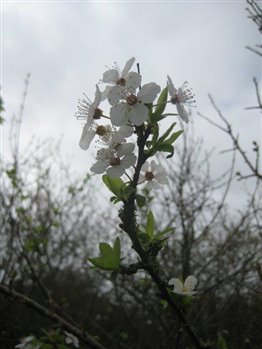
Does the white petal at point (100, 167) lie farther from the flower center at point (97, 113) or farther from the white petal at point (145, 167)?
the white petal at point (145, 167)

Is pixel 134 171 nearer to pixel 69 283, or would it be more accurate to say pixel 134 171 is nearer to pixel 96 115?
pixel 96 115

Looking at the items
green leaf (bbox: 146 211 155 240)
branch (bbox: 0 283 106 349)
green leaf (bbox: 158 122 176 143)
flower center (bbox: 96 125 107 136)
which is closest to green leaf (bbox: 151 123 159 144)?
green leaf (bbox: 158 122 176 143)

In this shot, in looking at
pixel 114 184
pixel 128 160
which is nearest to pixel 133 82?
pixel 128 160

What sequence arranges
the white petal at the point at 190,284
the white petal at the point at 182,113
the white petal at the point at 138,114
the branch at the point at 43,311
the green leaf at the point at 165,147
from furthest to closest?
1. the branch at the point at 43,311
2. the white petal at the point at 190,284
3. the white petal at the point at 182,113
4. the green leaf at the point at 165,147
5. the white petal at the point at 138,114

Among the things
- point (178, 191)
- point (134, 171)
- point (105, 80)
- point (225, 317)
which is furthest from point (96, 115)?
point (225, 317)

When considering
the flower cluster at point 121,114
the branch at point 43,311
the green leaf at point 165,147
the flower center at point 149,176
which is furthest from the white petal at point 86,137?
the branch at point 43,311

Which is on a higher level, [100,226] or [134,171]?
[100,226]

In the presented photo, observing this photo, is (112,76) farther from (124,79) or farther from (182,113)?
(182,113)
